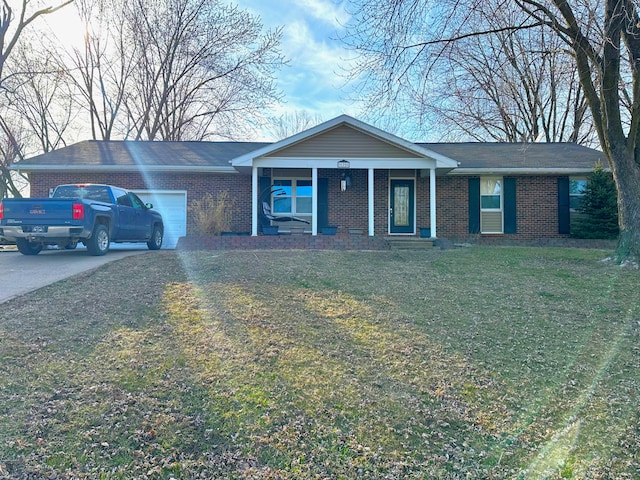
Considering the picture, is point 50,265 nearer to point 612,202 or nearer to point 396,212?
point 396,212

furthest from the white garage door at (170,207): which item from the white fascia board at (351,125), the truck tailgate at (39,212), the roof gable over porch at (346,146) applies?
the truck tailgate at (39,212)

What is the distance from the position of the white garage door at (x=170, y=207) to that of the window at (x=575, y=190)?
1290 cm

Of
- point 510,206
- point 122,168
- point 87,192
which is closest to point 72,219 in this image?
point 87,192

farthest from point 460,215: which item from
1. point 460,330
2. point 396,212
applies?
point 460,330

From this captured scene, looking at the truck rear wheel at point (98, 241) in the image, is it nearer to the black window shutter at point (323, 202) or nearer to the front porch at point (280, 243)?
the front porch at point (280, 243)

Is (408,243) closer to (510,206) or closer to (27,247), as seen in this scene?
(510,206)

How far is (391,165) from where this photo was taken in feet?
42.9

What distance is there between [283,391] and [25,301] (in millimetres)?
4228

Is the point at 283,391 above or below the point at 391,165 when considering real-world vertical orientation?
below

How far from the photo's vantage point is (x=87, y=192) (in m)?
10.6

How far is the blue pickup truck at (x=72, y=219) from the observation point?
9.05 metres

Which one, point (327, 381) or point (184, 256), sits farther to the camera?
point (184, 256)

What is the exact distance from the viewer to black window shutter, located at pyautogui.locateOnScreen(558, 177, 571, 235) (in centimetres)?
1461

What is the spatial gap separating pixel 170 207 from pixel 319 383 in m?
12.3
